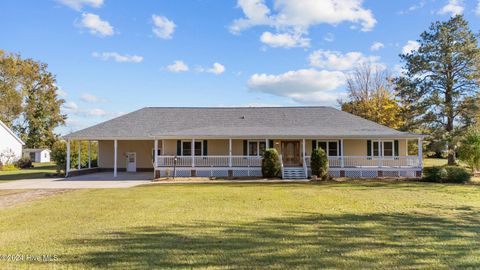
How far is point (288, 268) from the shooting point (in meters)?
5.18

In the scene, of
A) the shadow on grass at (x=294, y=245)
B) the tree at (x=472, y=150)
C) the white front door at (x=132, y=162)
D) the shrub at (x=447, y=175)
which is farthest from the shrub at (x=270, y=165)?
the tree at (x=472, y=150)

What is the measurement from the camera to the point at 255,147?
25.2 meters

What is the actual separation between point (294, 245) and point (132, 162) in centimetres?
2445

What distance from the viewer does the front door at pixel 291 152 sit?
25266mm

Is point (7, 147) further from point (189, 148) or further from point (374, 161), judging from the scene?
point (374, 161)

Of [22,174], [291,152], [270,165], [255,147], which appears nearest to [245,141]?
[255,147]

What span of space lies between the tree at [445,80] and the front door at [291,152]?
13.2 metres

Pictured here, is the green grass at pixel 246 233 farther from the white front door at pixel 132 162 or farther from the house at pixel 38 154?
the house at pixel 38 154

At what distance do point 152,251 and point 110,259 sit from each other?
725 millimetres

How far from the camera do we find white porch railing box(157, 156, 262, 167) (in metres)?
23.4

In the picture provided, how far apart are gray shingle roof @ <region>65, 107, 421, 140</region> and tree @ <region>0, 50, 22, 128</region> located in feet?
107

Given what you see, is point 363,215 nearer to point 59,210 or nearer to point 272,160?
point 59,210

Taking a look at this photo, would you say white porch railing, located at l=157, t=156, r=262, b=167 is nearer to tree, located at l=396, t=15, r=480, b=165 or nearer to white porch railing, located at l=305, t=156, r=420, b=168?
white porch railing, located at l=305, t=156, r=420, b=168

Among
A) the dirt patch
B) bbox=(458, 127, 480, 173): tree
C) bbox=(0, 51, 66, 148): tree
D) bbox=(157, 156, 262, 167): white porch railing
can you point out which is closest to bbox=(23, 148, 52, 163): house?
bbox=(0, 51, 66, 148): tree
